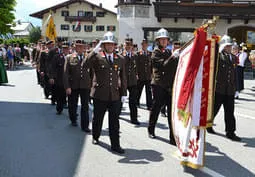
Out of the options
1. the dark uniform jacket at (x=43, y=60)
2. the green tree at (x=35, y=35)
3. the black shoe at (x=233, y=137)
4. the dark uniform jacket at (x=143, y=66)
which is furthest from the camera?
the green tree at (x=35, y=35)

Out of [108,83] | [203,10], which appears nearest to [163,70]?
[108,83]

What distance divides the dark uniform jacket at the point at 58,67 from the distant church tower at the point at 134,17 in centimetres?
1785

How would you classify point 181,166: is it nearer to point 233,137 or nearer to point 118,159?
point 118,159

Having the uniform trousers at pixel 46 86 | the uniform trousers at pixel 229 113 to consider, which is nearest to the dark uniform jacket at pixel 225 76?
the uniform trousers at pixel 229 113

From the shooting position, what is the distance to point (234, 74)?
7.45m

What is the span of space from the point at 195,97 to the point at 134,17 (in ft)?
74.2

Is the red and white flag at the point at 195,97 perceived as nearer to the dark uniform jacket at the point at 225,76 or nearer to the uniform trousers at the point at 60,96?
the dark uniform jacket at the point at 225,76

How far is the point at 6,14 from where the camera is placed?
105 feet

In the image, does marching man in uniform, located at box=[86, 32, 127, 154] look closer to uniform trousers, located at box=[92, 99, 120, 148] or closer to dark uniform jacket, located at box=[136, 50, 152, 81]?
uniform trousers, located at box=[92, 99, 120, 148]

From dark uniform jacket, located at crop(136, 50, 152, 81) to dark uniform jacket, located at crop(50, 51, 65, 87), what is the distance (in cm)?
204

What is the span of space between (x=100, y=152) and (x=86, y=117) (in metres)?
1.62

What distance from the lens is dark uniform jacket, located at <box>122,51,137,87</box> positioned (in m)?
9.34

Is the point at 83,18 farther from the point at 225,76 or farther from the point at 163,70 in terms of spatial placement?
the point at 163,70

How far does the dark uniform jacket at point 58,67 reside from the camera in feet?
31.8
